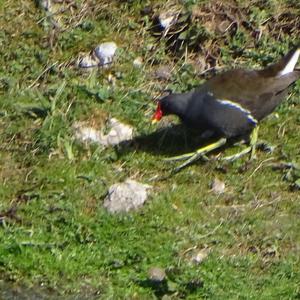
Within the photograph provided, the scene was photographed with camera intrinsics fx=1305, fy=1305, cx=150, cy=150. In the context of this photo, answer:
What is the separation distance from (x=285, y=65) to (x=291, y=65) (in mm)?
43

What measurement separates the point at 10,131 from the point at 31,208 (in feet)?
2.89

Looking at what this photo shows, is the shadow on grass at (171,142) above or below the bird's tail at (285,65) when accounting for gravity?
below

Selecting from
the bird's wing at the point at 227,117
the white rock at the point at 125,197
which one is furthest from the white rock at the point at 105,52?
the white rock at the point at 125,197

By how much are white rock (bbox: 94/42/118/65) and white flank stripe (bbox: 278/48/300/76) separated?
1.35 m

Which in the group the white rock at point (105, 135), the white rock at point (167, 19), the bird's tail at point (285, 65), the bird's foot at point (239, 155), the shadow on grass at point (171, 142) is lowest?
the white rock at point (105, 135)

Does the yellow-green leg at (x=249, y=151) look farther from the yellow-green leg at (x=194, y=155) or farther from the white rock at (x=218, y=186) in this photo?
the white rock at (x=218, y=186)

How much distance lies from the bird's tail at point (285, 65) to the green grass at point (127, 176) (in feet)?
1.09

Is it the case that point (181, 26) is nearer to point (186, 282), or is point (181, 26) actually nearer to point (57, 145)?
point (57, 145)

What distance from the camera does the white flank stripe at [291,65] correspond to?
8.88 m

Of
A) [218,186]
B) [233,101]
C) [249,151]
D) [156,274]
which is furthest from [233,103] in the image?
[156,274]

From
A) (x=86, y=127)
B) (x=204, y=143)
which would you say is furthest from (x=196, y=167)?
(x=86, y=127)

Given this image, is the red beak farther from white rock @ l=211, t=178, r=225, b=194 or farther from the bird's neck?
white rock @ l=211, t=178, r=225, b=194

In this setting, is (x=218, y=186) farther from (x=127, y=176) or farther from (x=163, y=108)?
(x=163, y=108)

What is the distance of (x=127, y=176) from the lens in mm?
8531
